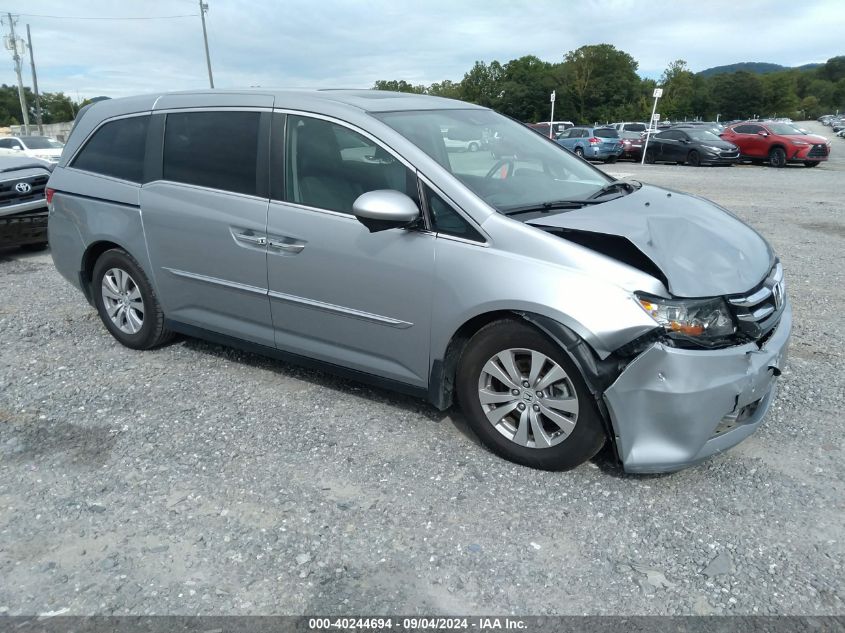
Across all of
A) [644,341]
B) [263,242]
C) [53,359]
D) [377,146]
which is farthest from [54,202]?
[644,341]

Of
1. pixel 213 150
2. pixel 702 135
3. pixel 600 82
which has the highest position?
pixel 600 82

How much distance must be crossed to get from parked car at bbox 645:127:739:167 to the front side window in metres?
22.8

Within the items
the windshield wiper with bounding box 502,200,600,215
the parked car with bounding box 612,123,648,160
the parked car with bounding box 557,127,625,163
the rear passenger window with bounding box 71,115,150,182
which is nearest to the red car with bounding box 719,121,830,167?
the parked car with bounding box 612,123,648,160

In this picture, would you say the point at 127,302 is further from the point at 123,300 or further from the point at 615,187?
the point at 615,187

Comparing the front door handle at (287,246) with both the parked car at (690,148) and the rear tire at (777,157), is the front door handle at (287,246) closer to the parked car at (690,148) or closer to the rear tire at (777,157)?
the parked car at (690,148)

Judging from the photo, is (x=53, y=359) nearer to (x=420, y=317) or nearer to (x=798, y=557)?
(x=420, y=317)

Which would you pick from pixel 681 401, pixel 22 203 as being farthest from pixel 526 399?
pixel 22 203

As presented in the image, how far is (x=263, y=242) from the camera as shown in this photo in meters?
3.91

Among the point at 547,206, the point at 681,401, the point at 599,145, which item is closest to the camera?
the point at 681,401

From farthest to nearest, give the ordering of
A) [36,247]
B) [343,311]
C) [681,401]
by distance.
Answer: [36,247], [343,311], [681,401]

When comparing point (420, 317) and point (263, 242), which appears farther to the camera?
point (263, 242)

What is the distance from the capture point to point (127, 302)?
4.92m

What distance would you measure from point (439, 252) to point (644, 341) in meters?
1.07

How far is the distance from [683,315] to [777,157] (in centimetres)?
2391
